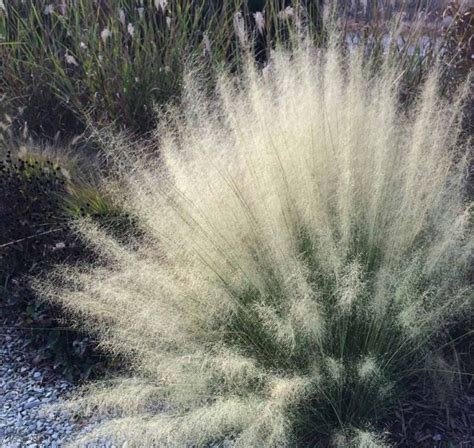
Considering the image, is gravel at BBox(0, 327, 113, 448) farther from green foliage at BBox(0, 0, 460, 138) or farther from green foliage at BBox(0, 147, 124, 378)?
green foliage at BBox(0, 0, 460, 138)

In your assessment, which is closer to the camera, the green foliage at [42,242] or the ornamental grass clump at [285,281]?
the ornamental grass clump at [285,281]

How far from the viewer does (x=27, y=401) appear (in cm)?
271

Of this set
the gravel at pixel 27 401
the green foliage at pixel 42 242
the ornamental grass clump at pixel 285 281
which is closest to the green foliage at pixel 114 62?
the green foliage at pixel 42 242

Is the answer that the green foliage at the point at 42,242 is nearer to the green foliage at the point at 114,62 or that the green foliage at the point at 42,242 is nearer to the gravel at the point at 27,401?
the gravel at the point at 27,401

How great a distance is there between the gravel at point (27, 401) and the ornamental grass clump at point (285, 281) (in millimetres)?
129

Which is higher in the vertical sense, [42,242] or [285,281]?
[285,281]

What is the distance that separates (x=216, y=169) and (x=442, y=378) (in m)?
1.19

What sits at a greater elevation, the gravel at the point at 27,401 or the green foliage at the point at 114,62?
the green foliage at the point at 114,62

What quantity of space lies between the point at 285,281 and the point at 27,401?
1.27 m

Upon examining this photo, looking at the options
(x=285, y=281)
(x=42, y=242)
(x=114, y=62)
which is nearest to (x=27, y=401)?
(x=42, y=242)

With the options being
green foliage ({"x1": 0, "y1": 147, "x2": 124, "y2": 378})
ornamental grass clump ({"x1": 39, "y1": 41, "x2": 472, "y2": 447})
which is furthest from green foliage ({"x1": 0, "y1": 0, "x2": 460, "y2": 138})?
ornamental grass clump ({"x1": 39, "y1": 41, "x2": 472, "y2": 447})

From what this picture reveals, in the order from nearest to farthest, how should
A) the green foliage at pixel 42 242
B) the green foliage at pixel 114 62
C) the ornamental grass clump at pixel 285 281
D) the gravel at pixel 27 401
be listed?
the ornamental grass clump at pixel 285 281, the gravel at pixel 27 401, the green foliage at pixel 42 242, the green foliage at pixel 114 62

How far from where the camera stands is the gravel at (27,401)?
2502 millimetres

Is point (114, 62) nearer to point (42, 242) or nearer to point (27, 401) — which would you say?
point (42, 242)
